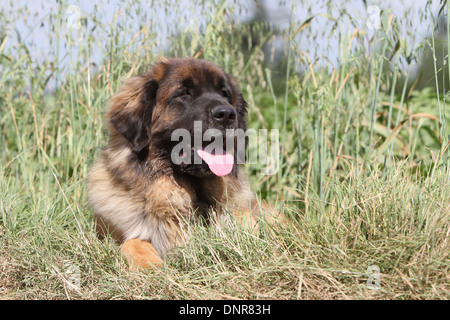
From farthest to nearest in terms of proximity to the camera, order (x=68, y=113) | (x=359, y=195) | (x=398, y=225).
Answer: (x=68, y=113) → (x=359, y=195) → (x=398, y=225)

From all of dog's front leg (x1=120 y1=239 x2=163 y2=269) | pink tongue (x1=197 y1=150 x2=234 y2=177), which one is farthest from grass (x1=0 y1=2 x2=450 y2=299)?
pink tongue (x1=197 y1=150 x2=234 y2=177)

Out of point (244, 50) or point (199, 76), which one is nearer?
point (199, 76)

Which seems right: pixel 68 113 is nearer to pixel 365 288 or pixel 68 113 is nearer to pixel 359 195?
pixel 359 195

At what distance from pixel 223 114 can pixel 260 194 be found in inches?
20.3

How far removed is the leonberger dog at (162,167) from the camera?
103 inches

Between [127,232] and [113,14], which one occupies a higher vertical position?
[113,14]

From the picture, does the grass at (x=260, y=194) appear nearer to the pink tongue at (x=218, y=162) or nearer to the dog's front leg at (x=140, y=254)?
the dog's front leg at (x=140, y=254)

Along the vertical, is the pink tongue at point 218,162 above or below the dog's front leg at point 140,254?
above

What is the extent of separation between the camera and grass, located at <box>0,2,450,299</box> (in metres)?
1.86

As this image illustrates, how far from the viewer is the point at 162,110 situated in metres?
2.81

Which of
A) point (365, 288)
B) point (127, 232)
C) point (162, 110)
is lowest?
point (127, 232)

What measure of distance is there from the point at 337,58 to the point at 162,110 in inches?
50.5

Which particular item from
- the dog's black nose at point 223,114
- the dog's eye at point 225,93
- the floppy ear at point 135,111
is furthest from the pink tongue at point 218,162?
the dog's eye at point 225,93
